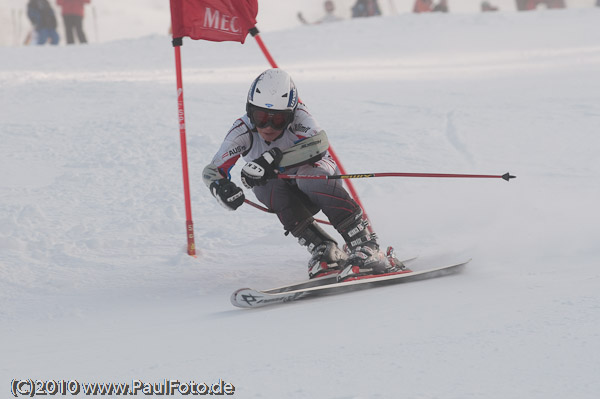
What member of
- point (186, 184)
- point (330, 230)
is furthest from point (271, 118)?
point (330, 230)

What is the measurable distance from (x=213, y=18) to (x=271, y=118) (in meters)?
1.55

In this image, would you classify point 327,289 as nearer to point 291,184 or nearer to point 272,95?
point 291,184

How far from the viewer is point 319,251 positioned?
449 cm

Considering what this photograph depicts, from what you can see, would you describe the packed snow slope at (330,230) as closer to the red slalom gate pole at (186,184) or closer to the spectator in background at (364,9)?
the red slalom gate pole at (186,184)

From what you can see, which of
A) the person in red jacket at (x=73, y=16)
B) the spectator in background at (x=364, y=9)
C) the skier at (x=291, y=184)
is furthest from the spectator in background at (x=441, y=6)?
the skier at (x=291, y=184)

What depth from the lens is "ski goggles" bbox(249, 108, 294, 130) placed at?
4.30 meters

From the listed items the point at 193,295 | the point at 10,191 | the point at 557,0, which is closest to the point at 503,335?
the point at 193,295

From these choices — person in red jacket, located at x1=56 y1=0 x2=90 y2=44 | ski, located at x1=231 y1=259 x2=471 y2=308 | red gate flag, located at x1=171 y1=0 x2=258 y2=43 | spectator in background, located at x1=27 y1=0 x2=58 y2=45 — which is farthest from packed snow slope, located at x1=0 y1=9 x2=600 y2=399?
spectator in background, located at x1=27 y1=0 x2=58 y2=45

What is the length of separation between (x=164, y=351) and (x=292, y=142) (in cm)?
188

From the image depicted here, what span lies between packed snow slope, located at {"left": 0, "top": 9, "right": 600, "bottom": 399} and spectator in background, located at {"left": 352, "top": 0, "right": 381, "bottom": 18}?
6.61m

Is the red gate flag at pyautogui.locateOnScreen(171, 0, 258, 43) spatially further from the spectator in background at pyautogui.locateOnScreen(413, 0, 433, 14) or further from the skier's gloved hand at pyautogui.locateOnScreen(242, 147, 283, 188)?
the spectator in background at pyautogui.locateOnScreen(413, 0, 433, 14)

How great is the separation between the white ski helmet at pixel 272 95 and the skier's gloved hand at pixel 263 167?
237mm

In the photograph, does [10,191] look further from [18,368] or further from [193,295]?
[18,368]

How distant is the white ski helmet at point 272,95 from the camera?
14.0 ft
